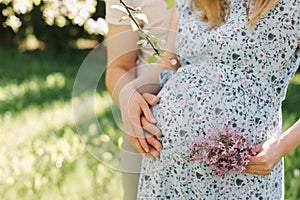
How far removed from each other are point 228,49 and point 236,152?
0.32 metres

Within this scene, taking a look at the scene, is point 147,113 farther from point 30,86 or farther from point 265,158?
point 30,86

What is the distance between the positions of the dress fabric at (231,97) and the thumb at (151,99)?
2 centimetres

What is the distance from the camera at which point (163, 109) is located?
2.11m

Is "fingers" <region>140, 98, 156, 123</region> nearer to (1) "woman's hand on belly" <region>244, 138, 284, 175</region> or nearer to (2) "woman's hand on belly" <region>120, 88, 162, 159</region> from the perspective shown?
(2) "woman's hand on belly" <region>120, 88, 162, 159</region>

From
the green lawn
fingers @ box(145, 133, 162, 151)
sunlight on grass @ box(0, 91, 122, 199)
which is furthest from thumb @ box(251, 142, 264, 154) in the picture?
sunlight on grass @ box(0, 91, 122, 199)

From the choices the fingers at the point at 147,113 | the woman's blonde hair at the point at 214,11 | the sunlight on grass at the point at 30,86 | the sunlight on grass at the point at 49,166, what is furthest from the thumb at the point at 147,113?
the sunlight on grass at the point at 30,86

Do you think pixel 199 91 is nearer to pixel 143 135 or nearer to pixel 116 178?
pixel 143 135

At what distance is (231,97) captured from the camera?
203 centimetres

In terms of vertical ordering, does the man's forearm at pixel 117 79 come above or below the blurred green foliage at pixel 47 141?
above

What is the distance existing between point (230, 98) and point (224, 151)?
0.20 m

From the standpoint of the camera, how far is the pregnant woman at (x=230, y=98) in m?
1.98

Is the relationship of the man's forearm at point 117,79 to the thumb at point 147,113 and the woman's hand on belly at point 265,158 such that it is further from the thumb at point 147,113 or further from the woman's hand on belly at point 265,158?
the woman's hand on belly at point 265,158

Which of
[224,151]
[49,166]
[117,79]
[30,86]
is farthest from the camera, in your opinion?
[30,86]

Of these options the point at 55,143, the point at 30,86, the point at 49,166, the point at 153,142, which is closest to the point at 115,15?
the point at 153,142
